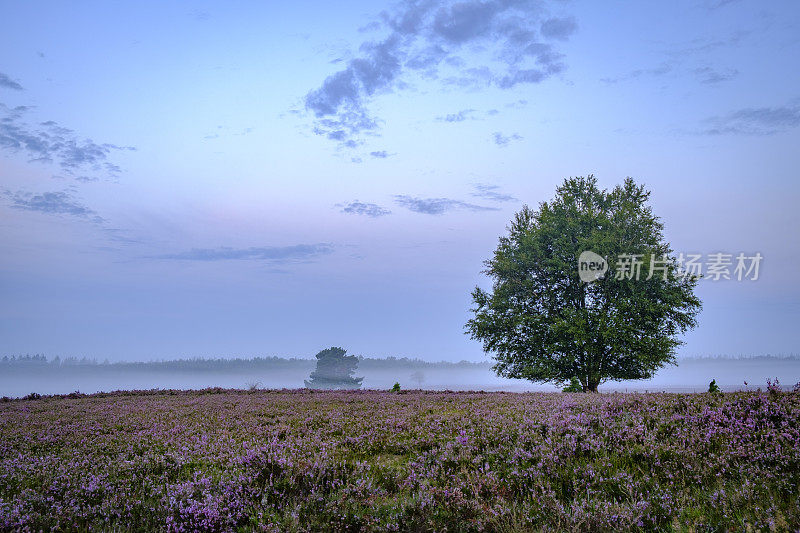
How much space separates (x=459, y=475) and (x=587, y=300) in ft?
79.3

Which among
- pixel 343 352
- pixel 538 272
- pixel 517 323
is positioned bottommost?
pixel 343 352

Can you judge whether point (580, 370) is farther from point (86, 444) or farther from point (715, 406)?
point (86, 444)

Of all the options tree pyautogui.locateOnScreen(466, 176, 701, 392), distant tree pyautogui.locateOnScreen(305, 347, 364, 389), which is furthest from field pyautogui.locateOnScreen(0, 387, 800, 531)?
distant tree pyautogui.locateOnScreen(305, 347, 364, 389)

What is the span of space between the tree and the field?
16997 millimetres

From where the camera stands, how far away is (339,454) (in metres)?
9.05

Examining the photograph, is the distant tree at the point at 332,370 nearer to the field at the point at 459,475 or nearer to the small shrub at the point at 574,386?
the small shrub at the point at 574,386

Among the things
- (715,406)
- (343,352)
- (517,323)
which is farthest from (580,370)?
(343,352)

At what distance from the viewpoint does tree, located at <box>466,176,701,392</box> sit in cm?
2728

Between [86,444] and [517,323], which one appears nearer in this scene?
[86,444]

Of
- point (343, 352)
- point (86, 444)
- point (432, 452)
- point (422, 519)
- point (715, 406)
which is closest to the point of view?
point (422, 519)

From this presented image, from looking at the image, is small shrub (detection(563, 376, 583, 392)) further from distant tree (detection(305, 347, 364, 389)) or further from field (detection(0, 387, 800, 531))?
distant tree (detection(305, 347, 364, 389))

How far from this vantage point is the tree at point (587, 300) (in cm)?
2728

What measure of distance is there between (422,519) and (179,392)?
2869cm

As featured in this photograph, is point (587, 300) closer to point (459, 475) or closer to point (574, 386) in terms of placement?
point (574, 386)
